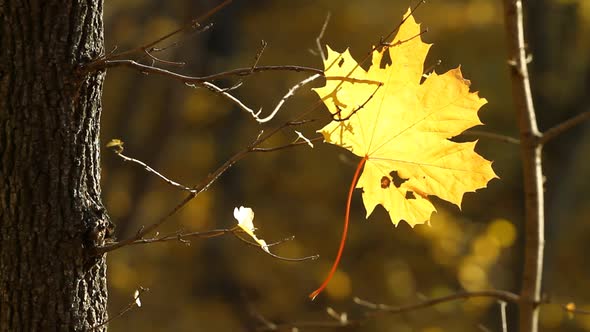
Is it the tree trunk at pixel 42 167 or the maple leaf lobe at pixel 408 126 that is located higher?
the maple leaf lobe at pixel 408 126

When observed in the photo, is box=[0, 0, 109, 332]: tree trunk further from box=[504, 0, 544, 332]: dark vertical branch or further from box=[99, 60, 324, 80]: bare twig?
box=[504, 0, 544, 332]: dark vertical branch

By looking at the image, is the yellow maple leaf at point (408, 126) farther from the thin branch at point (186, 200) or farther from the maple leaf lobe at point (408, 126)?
the thin branch at point (186, 200)

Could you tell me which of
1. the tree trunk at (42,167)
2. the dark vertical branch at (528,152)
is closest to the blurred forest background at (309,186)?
the dark vertical branch at (528,152)

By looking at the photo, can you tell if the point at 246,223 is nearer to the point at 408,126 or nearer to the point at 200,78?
the point at 200,78

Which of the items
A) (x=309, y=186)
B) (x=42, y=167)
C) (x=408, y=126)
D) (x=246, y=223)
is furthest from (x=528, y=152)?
(x=309, y=186)

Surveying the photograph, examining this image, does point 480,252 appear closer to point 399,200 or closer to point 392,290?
point 392,290

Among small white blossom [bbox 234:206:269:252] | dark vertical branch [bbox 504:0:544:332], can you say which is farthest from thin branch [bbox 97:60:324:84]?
dark vertical branch [bbox 504:0:544:332]
